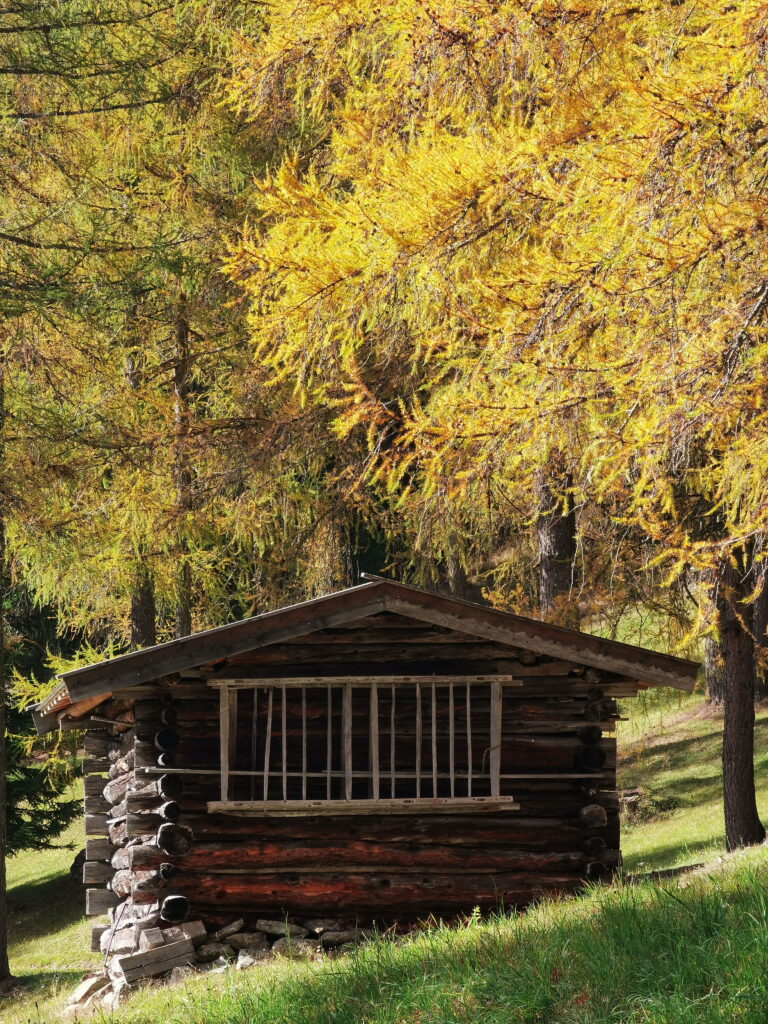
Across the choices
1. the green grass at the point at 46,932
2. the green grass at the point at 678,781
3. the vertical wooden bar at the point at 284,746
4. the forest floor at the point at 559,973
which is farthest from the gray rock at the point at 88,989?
the green grass at the point at 678,781

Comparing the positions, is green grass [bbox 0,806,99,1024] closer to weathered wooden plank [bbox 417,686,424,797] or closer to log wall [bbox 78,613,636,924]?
log wall [bbox 78,613,636,924]

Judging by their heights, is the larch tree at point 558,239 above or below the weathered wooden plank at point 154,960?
above

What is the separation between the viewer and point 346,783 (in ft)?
37.2

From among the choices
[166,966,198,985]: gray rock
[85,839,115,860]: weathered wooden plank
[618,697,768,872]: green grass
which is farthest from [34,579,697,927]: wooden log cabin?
[618,697,768,872]: green grass

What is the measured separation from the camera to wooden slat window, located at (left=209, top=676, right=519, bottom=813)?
1132cm

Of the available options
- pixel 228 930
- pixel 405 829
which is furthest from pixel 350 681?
pixel 228 930

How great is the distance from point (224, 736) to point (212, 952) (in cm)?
198

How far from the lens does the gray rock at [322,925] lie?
37.1 feet

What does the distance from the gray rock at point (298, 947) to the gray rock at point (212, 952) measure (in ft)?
1.41

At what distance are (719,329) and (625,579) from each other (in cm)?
704

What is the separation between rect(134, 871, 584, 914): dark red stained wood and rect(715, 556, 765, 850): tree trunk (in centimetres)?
383

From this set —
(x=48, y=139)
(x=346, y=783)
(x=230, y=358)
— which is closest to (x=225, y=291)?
(x=230, y=358)

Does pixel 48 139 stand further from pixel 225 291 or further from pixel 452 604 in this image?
pixel 452 604

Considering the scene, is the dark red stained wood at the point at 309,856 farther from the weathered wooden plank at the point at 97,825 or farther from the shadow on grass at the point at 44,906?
the shadow on grass at the point at 44,906
